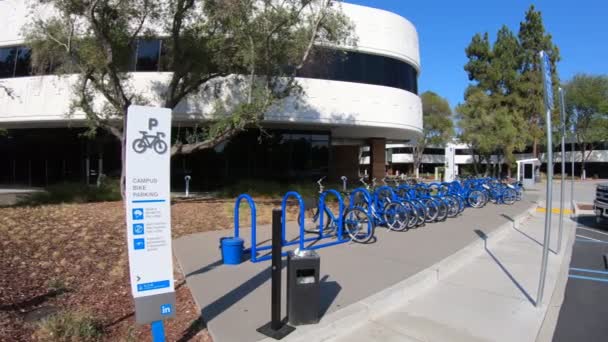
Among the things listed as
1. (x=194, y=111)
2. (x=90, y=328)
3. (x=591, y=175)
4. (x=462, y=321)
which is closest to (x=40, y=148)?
(x=194, y=111)

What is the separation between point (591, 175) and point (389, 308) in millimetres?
63424

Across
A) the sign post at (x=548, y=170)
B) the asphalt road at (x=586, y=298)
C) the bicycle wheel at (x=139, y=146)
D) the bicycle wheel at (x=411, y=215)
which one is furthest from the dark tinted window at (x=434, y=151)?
the bicycle wheel at (x=139, y=146)

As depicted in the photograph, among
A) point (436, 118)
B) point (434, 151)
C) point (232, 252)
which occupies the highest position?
point (436, 118)

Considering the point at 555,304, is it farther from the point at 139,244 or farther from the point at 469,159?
the point at 469,159

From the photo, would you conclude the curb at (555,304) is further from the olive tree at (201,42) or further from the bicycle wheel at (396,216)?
the olive tree at (201,42)

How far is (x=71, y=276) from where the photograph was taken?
16.7 feet

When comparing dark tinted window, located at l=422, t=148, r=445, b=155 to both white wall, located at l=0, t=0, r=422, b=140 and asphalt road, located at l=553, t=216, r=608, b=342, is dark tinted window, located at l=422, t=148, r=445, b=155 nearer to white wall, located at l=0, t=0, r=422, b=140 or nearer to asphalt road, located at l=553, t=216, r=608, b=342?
white wall, located at l=0, t=0, r=422, b=140

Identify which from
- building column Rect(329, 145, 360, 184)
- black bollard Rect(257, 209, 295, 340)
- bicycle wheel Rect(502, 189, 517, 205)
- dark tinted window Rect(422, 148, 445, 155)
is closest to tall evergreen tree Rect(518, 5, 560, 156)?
building column Rect(329, 145, 360, 184)

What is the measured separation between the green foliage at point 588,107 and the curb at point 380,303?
5105 cm

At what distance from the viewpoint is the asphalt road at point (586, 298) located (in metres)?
4.18

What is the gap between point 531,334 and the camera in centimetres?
405

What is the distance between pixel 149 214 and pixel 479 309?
3776mm

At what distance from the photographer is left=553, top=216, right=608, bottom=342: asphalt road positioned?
165 inches

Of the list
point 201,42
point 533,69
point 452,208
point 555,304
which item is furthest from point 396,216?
point 533,69
